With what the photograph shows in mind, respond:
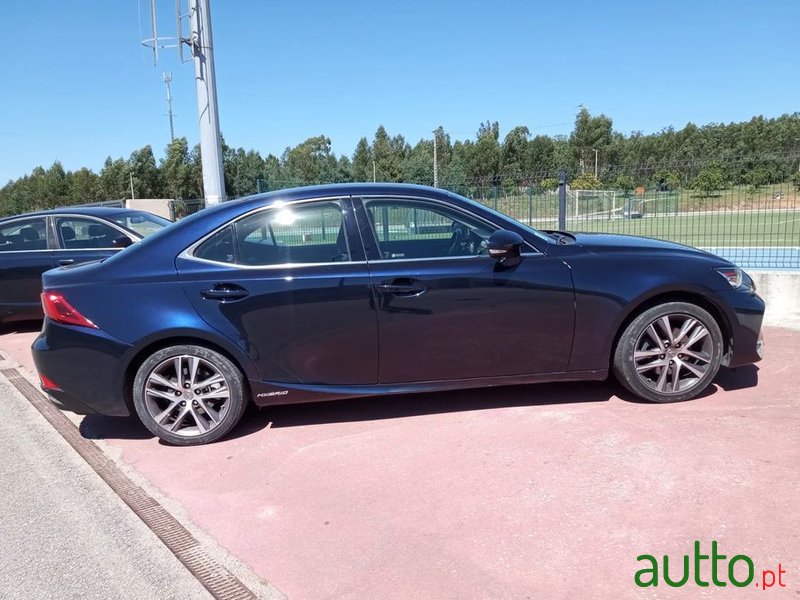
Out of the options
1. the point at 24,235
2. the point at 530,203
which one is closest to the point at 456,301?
the point at 24,235

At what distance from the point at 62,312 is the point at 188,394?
98 cm

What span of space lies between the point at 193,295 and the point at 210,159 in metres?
6.61

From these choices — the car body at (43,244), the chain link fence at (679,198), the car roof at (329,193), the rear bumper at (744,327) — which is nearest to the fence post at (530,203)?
the chain link fence at (679,198)

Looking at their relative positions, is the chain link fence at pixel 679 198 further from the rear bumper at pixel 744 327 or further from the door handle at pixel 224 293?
the door handle at pixel 224 293

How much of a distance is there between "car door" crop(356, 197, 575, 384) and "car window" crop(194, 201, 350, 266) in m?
0.22

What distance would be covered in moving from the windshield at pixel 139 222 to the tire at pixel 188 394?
4.40m

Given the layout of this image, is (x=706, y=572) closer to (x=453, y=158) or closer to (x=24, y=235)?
(x=24, y=235)

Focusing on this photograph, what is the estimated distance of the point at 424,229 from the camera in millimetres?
4285

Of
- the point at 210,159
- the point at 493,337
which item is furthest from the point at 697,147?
the point at 493,337

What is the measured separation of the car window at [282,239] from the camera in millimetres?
4078

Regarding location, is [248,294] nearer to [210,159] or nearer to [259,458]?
[259,458]

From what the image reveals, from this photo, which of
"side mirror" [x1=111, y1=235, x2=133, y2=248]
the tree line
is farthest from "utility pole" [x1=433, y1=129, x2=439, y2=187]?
"side mirror" [x1=111, y1=235, x2=133, y2=248]

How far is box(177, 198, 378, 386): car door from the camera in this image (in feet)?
13.0

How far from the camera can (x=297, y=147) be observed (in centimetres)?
9625
